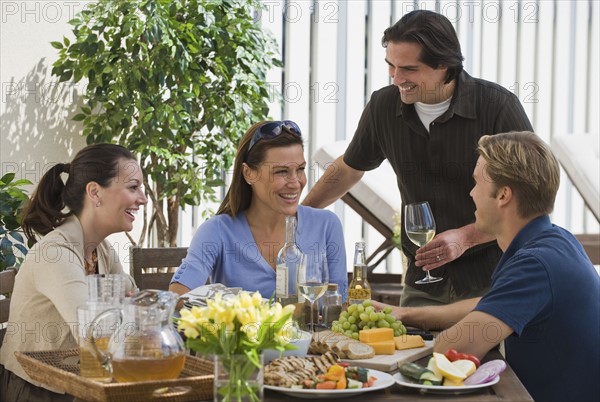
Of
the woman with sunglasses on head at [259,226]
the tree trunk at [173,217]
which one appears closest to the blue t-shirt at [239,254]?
the woman with sunglasses on head at [259,226]

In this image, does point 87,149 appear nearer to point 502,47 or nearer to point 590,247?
point 590,247

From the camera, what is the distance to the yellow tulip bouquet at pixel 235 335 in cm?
146

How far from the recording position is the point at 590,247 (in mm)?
4566

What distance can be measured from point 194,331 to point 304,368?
32cm

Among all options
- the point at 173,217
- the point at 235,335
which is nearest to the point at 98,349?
the point at 235,335

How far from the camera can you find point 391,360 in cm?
194

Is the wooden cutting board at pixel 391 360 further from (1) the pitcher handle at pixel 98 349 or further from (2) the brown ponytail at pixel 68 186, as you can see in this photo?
(2) the brown ponytail at pixel 68 186

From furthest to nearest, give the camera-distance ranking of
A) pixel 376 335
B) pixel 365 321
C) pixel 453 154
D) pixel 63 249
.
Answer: pixel 453 154 → pixel 63 249 → pixel 365 321 → pixel 376 335

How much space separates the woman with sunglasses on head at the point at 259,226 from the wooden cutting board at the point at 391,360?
2.39ft

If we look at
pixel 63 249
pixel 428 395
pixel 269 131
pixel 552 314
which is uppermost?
pixel 269 131

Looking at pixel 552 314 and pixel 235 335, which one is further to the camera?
pixel 552 314

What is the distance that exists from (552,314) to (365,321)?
430 millimetres

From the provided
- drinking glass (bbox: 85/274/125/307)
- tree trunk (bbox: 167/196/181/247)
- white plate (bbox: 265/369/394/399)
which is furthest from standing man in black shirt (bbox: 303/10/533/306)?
tree trunk (bbox: 167/196/181/247)

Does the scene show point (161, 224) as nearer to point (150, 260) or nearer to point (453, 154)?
point (150, 260)
